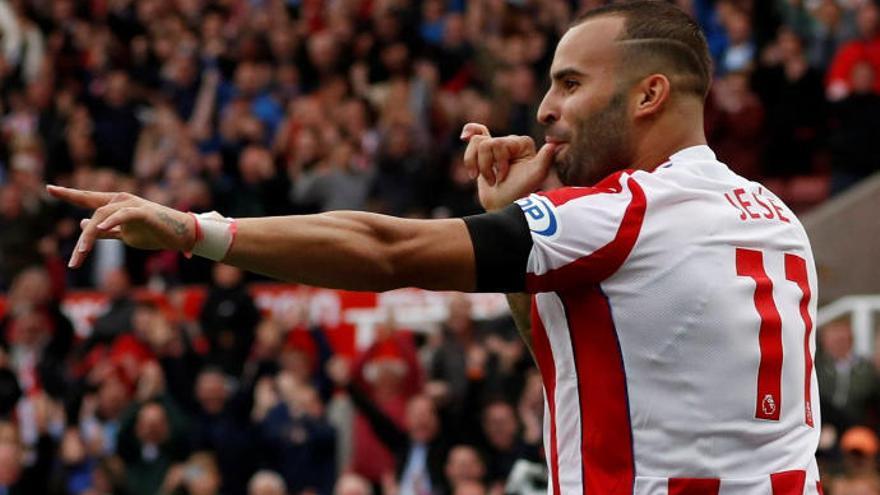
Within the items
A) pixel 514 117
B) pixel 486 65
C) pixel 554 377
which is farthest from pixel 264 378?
pixel 554 377

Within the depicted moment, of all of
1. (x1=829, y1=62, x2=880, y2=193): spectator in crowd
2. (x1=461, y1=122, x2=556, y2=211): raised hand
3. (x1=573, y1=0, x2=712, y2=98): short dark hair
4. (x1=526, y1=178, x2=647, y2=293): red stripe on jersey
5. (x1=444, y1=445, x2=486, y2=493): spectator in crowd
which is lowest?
(x1=444, y1=445, x2=486, y2=493): spectator in crowd

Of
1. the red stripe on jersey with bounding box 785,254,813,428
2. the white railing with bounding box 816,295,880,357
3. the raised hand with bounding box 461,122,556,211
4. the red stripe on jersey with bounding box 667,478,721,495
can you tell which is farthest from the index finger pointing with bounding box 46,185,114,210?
the white railing with bounding box 816,295,880,357

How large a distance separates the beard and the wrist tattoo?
102cm

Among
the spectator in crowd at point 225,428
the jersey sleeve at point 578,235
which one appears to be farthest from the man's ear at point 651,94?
the spectator in crowd at point 225,428

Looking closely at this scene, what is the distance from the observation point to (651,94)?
13.0ft

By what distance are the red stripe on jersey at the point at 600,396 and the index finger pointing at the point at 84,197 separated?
1.05 metres

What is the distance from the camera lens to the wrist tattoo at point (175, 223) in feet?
11.2

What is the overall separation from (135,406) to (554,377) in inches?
381

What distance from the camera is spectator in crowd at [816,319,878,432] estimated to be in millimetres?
11086

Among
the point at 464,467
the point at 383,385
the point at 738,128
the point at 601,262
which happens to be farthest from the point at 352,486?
the point at 601,262

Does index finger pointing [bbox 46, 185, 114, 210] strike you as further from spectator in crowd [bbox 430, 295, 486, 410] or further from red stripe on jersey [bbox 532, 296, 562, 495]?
spectator in crowd [bbox 430, 295, 486, 410]

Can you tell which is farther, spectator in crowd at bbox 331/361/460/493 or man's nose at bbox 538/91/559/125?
spectator in crowd at bbox 331/361/460/493

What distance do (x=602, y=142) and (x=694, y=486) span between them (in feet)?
2.72

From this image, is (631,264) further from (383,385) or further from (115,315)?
(115,315)
